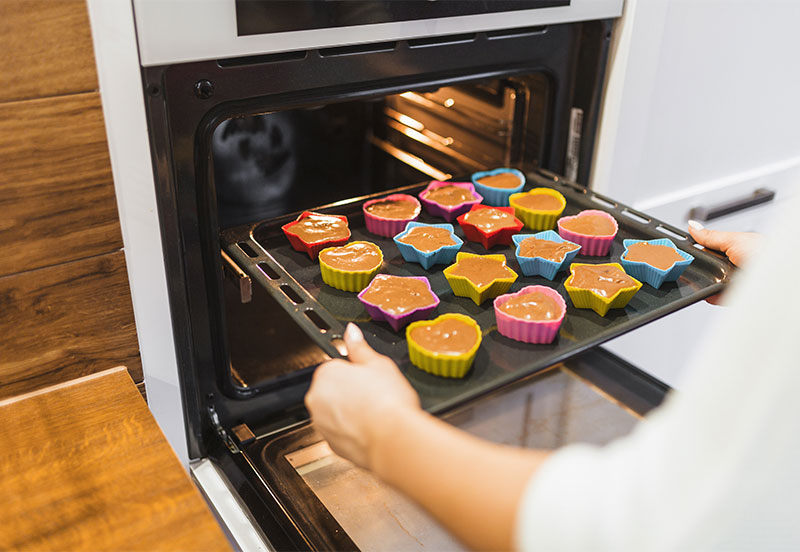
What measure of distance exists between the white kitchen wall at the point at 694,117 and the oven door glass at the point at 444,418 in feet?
1.06

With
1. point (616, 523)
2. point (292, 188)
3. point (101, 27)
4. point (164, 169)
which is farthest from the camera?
point (292, 188)

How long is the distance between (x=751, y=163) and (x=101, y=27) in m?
1.24

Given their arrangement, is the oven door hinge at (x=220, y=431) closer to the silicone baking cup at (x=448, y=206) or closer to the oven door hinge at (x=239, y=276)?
the oven door hinge at (x=239, y=276)

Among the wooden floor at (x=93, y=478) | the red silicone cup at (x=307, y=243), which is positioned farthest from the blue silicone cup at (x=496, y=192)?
the wooden floor at (x=93, y=478)

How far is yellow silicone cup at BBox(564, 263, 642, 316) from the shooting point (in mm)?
818

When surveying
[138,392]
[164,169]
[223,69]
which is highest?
[223,69]

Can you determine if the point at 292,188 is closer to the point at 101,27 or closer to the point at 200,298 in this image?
the point at 200,298

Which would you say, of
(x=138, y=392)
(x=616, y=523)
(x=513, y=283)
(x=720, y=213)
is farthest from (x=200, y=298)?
(x=720, y=213)

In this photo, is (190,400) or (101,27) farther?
(190,400)

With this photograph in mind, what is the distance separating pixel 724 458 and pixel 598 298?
0.42 meters

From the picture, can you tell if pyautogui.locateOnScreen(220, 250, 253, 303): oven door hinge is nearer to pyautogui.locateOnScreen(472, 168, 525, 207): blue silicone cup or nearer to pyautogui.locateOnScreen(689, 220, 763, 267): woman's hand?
pyautogui.locateOnScreen(472, 168, 525, 207): blue silicone cup

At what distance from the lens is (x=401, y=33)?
882 millimetres

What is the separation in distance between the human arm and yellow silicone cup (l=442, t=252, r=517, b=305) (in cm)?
20

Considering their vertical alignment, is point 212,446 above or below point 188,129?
below
